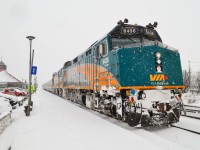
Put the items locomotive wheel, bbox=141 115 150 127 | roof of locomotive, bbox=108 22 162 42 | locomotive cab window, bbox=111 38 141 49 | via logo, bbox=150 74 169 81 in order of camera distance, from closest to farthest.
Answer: locomotive wheel, bbox=141 115 150 127 → via logo, bbox=150 74 169 81 → locomotive cab window, bbox=111 38 141 49 → roof of locomotive, bbox=108 22 162 42

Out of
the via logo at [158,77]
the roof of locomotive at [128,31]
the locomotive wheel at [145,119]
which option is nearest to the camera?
the locomotive wheel at [145,119]

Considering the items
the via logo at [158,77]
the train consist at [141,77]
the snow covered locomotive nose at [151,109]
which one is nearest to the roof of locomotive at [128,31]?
the train consist at [141,77]

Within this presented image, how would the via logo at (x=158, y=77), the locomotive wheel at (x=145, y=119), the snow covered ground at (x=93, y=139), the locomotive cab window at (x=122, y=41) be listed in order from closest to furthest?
the snow covered ground at (x=93, y=139), the locomotive wheel at (x=145, y=119), the via logo at (x=158, y=77), the locomotive cab window at (x=122, y=41)

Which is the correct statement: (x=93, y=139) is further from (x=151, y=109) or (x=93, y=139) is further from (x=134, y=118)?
(x=151, y=109)

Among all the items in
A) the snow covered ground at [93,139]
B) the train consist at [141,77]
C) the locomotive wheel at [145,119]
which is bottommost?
the snow covered ground at [93,139]

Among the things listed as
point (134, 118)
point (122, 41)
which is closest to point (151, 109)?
point (134, 118)

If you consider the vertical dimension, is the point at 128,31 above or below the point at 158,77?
above

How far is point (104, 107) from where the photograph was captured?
8.98m

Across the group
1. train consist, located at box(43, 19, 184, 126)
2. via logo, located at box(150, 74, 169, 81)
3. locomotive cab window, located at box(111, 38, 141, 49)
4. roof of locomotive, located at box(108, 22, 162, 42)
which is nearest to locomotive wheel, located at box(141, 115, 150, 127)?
train consist, located at box(43, 19, 184, 126)

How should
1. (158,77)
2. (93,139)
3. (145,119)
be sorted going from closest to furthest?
(93,139) < (145,119) < (158,77)

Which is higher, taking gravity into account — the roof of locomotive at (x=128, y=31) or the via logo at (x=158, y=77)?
the roof of locomotive at (x=128, y=31)

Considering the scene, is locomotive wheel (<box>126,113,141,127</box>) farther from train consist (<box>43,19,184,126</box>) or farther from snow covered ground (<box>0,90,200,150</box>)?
snow covered ground (<box>0,90,200,150</box>)

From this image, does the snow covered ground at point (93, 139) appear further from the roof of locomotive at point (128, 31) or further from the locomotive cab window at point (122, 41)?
the roof of locomotive at point (128, 31)

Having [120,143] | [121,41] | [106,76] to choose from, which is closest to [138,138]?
[120,143]
